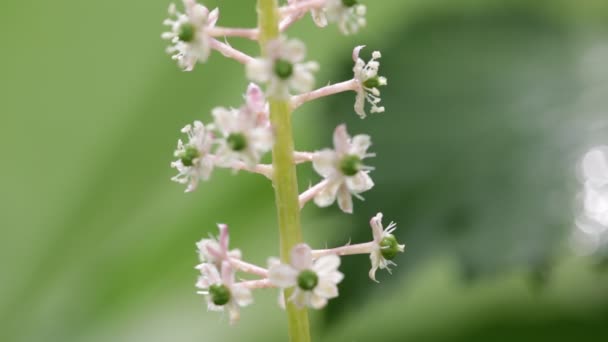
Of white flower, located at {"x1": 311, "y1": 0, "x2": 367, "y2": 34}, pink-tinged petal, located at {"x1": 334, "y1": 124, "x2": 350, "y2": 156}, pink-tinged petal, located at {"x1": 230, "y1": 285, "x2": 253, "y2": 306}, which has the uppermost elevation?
white flower, located at {"x1": 311, "y1": 0, "x2": 367, "y2": 34}

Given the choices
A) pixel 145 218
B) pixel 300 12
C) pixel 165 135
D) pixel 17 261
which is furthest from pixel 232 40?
pixel 300 12

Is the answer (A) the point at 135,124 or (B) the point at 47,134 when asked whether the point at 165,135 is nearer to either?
(A) the point at 135,124

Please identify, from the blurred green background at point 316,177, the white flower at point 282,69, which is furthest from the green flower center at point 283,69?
the blurred green background at point 316,177

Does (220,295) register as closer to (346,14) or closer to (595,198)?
(346,14)

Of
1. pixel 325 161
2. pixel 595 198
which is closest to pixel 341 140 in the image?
pixel 325 161

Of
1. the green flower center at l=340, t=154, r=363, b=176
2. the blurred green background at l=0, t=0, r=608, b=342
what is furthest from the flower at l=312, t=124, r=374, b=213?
the blurred green background at l=0, t=0, r=608, b=342

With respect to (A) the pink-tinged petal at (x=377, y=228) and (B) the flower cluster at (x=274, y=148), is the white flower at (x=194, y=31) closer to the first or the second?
(B) the flower cluster at (x=274, y=148)

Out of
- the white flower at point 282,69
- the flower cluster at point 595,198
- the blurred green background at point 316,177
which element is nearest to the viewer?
the white flower at point 282,69

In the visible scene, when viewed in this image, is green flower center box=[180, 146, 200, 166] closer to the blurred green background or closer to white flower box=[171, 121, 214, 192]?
white flower box=[171, 121, 214, 192]
